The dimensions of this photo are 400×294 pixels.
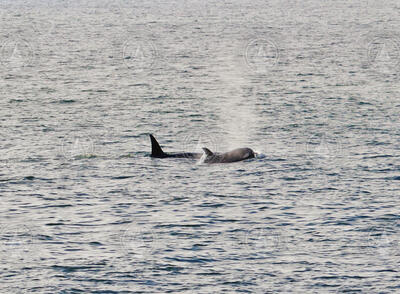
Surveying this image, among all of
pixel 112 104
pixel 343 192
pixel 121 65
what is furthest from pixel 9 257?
pixel 121 65

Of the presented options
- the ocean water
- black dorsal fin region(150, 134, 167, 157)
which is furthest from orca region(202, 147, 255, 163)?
black dorsal fin region(150, 134, 167, 157)

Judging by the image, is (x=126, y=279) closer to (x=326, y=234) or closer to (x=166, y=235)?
(x=166, y=235)

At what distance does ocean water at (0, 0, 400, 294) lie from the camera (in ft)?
82.3

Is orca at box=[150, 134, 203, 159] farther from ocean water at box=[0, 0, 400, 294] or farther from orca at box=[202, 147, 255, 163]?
orca at box=[202, 147, 255, 163]

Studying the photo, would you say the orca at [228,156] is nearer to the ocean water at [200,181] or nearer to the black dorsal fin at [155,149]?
the ocean water at [200,181]

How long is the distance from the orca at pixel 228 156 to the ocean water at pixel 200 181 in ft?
1.86

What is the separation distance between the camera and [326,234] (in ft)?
92.3

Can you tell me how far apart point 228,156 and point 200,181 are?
150 inches

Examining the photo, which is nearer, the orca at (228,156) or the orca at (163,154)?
Answer: the orca at (228,156)

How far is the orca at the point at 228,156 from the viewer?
3822cm

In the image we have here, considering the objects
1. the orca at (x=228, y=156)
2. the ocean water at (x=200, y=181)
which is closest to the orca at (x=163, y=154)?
the ocean water at (x=200, y=181)

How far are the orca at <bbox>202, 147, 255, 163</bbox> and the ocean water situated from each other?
0.57 m

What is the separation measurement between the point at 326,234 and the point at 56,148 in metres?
17.8

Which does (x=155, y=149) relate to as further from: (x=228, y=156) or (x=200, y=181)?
(x=200, y=181)
